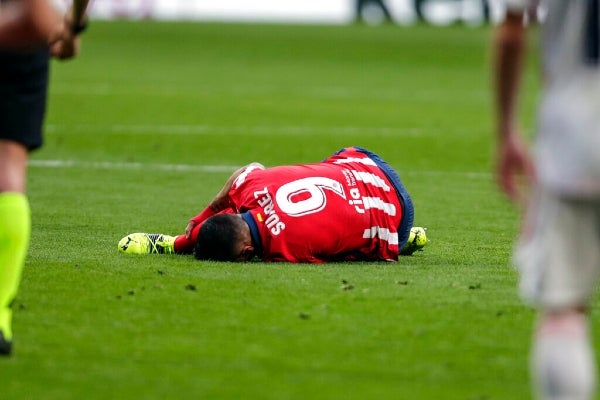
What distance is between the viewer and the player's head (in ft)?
21.9

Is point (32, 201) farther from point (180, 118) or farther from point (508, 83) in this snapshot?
point (180, 118)

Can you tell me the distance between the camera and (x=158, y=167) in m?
12.3

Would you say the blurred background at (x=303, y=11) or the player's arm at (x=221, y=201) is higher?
the player's arm at (x=221, y=201)

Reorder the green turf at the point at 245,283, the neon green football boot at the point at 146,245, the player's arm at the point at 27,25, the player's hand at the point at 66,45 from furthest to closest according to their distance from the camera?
1. the neon green football boot at the point at 146,245
2. the player's hand at the point at 66,45
3. the green turf at the point at 245,283
4. the player's arm at the point at 27,25

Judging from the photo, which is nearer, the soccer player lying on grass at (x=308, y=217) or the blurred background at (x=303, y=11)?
the soccer player lying on grass at (x=308, y=217)

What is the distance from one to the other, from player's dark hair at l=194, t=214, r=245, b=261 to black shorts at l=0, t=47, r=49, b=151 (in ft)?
6.20

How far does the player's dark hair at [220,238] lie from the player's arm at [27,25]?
2.78 metres

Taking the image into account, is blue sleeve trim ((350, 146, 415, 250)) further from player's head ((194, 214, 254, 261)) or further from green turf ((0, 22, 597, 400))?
player's head ((194, 214, 254, 261))

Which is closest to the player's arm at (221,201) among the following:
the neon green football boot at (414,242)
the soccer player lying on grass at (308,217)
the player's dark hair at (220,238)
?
the soccer player lying on grass at (308,217)

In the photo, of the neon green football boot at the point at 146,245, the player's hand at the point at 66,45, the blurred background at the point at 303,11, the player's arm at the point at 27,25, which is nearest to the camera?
the player's arm at the point at 27,25

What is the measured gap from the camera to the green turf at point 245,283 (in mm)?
4523

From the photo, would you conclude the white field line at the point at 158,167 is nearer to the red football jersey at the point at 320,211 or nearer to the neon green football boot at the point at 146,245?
the neon green football boot at the point at 146,245

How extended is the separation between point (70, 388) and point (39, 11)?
3.85 feet

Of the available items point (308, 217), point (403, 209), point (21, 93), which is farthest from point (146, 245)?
point (21, 93)
